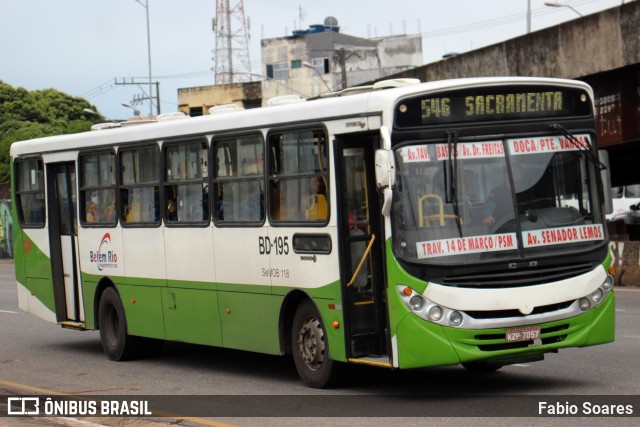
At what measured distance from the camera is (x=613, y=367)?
12.9 m

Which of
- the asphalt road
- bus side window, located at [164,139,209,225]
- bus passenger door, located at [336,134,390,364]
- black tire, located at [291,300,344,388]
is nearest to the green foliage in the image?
the asphalt road

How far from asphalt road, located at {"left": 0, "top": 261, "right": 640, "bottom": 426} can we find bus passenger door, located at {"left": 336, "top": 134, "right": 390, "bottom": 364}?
56cm

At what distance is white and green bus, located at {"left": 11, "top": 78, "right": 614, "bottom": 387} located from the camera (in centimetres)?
1087

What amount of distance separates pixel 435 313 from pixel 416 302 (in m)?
0.20

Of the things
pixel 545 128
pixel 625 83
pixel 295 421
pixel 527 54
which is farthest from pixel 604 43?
pixel 295 421

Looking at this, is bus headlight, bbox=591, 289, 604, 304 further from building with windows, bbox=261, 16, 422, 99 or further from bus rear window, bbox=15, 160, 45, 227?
building with windows, bbox=261, 16, 422, 99

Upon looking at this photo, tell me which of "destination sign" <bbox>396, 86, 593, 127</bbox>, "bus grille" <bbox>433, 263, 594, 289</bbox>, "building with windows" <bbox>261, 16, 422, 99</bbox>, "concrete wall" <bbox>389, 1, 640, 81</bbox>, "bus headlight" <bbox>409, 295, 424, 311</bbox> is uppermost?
"building with windows" <bbox>261, 16, 422, 99</bbox>

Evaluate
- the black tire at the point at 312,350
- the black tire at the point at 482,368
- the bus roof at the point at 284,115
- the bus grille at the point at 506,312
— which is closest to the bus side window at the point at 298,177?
the bus roof at the point at 284,115

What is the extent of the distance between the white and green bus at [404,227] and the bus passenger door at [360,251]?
0.04 feet

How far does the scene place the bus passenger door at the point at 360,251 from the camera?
1158cm

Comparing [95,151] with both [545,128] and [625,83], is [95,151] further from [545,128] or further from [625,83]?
[625,83]

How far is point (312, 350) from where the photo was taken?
12.2 meters

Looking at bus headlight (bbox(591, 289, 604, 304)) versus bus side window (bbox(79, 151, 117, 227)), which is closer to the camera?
bus headlight (bbox(591, 289, 604, 304))

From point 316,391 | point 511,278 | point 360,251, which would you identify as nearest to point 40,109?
point 316,391
